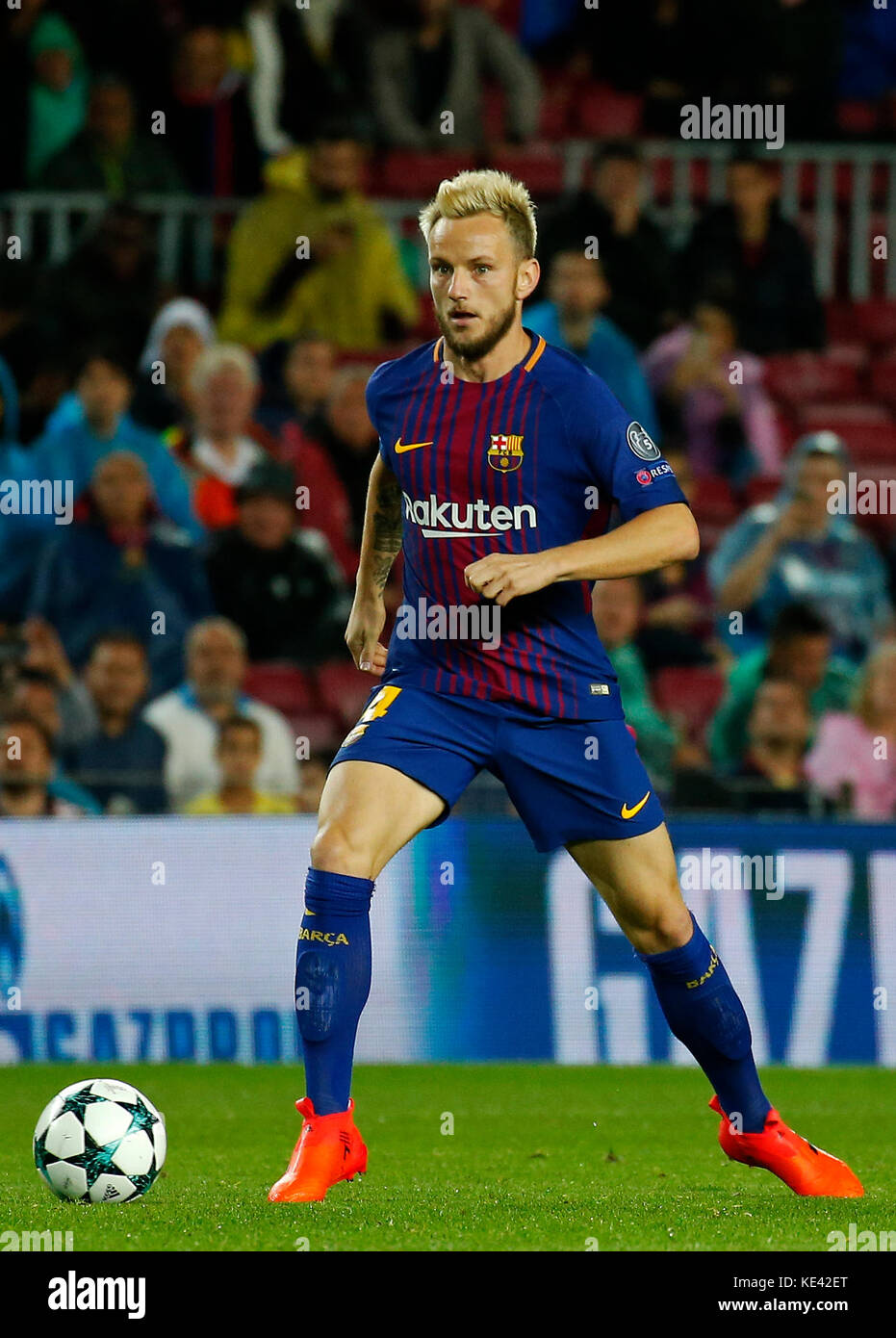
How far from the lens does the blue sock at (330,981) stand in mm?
4715

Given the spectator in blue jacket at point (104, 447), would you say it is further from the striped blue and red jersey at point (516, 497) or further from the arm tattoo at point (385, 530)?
the striped blue and red jersey at point (516, 497)

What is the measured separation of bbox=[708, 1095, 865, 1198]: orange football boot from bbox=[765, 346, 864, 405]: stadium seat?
7917mm

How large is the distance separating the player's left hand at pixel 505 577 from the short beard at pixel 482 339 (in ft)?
1.95

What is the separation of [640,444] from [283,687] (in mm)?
5496

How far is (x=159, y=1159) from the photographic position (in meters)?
4.91

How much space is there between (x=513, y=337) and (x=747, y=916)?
3813 millimetres

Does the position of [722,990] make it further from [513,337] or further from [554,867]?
[554,867]

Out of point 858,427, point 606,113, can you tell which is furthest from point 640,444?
point 606,113

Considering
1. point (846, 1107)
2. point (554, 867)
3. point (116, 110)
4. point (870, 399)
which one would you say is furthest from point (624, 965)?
A: point (116, 110)

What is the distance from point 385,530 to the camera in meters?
5.43

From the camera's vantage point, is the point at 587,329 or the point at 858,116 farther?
the point at 858,116
